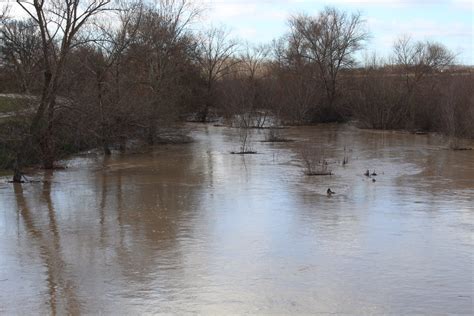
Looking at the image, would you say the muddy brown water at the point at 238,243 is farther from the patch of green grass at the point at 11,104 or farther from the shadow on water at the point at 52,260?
the patch of green grass at the point at 11,104

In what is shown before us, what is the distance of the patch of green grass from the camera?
1956 centimetres

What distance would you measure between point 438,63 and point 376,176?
33.7 meters

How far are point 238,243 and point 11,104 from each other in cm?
1389

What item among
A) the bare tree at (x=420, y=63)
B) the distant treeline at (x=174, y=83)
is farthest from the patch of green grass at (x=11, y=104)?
the bare tree at (x=420, y=63)

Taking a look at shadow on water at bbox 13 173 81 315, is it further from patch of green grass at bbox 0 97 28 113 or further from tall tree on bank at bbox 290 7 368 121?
tall tree on bank at bbox 290 7 368 121

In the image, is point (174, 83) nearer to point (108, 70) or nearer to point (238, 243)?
point (108, 70)

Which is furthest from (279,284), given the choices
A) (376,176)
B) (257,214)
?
(376,176)

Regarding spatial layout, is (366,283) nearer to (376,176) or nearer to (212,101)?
(376,176)

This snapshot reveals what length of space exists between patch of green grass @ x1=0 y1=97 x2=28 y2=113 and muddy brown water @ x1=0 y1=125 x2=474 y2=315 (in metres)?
2.85

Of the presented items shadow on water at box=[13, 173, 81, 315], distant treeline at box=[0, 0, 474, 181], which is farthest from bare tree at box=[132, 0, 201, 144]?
shadow on water at box=[13, 173, 81, 315]

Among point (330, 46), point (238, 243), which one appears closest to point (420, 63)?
point (330, 46)

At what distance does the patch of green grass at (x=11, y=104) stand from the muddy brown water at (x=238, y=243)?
2846 mm

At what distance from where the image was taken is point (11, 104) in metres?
20.2

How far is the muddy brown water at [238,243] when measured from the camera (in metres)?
6.75
